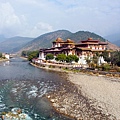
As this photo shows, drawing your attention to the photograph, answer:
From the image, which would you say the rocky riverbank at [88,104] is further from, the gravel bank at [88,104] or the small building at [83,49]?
the small building at [83,49]

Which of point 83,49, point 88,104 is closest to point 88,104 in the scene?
point 88,104

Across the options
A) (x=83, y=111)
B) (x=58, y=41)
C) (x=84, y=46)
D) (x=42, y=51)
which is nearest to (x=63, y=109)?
(x=83, y=111)

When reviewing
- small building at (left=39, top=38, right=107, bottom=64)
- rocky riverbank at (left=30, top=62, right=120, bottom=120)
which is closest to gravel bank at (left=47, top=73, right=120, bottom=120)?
rocky riverbank at (left=30, top=62, right=120, bottom=120)

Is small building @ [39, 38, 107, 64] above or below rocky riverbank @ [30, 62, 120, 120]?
above

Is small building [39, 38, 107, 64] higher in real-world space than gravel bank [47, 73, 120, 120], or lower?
higher

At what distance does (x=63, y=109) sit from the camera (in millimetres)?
20797

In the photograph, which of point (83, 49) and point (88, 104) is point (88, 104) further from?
point (83, 49)

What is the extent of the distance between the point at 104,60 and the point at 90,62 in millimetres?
4500

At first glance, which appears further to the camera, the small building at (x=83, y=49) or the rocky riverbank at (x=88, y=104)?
the small building at (x=83, y=49)

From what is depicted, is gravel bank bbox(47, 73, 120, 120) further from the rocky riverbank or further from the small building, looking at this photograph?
the small building

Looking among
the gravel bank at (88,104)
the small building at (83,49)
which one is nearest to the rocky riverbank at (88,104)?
the gravel bank at (88,104)

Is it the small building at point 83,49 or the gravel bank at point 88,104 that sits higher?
the small building at point 83,49

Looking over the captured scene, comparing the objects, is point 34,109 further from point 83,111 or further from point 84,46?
point 84,46

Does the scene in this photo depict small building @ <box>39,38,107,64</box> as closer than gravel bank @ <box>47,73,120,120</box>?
No
